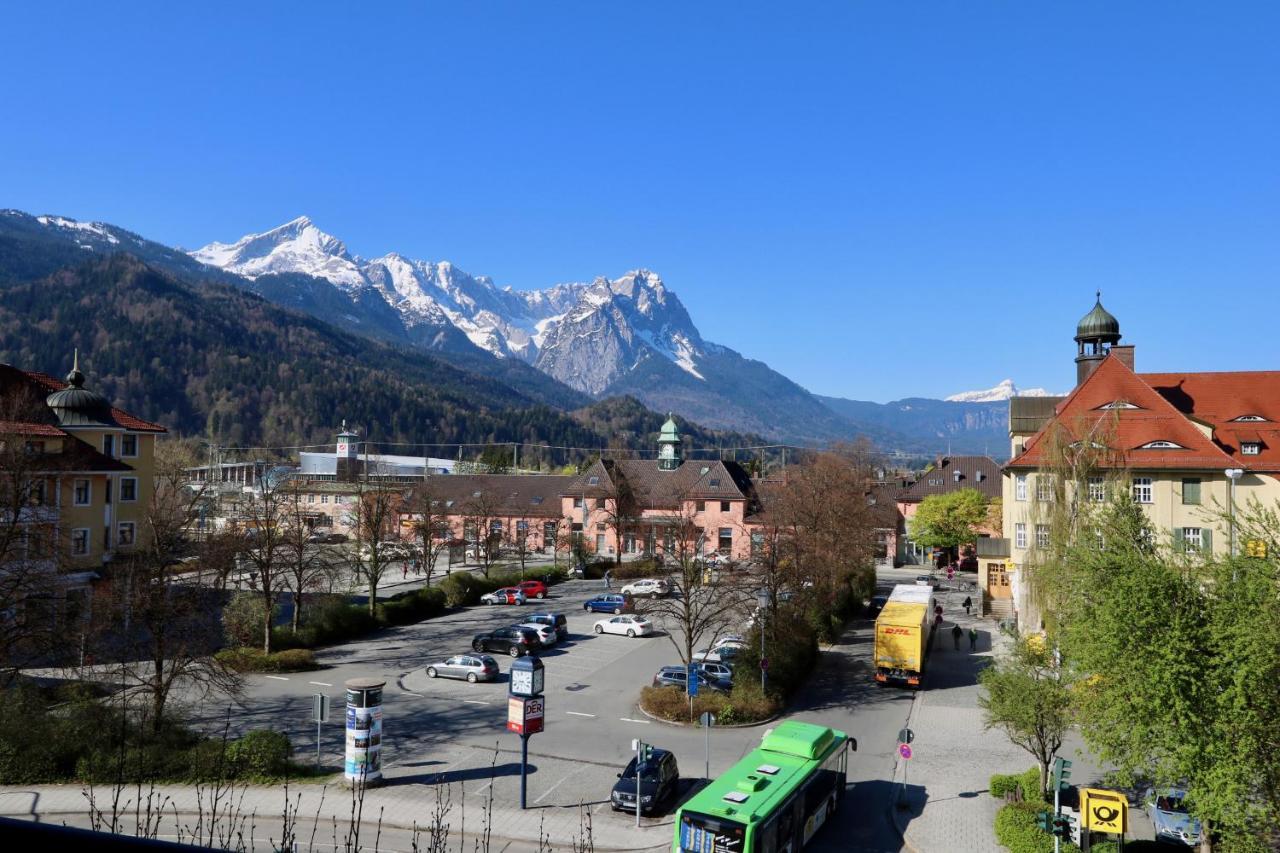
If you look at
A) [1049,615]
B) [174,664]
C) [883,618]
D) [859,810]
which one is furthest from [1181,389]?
[174,664]

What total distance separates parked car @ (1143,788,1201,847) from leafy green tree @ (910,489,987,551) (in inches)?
2001

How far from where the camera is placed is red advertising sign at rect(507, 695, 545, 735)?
73.9 ft

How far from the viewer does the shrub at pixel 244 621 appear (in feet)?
123

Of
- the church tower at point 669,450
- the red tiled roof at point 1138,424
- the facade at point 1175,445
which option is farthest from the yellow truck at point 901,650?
the church tower at point 669,450

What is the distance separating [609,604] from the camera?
169ft

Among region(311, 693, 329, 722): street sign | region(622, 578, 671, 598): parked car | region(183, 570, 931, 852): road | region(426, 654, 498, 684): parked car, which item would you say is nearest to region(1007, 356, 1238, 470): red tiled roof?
region(183, 570, 931, 852): road

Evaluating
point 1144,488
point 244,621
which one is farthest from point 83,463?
point 1144,488

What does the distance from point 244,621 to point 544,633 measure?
13.5m

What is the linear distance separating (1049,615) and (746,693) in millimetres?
10581

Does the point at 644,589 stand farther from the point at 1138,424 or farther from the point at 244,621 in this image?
the point at 1138,424

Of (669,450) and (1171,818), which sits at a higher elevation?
(669,450)

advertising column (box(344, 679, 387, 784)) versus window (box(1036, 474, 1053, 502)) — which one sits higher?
window (box(1036, 474, 1053, 502))

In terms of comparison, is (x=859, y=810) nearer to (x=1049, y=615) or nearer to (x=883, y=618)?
(x=1049, y=615)

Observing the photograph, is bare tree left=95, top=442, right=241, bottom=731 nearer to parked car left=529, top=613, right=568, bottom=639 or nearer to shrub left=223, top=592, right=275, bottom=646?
shrub left=223, top=592, right=275, bottom=646
